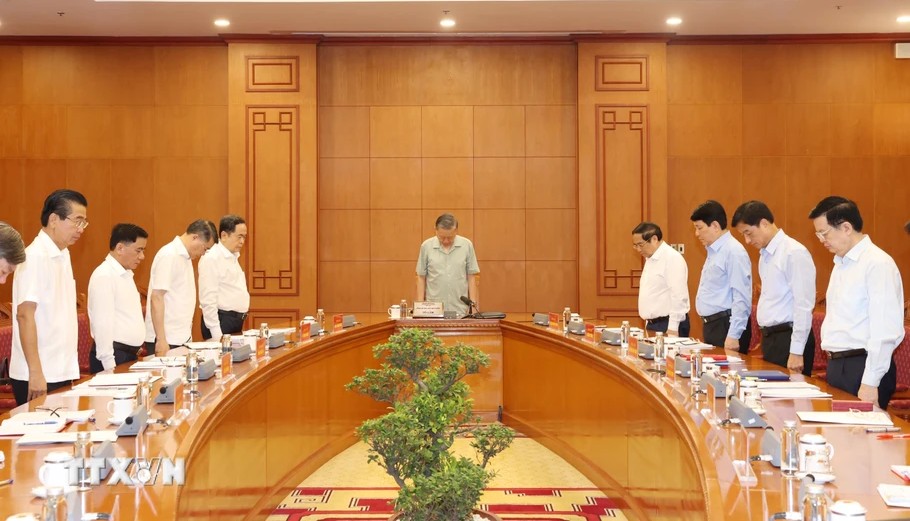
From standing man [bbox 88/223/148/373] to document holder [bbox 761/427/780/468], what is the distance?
3.11 m

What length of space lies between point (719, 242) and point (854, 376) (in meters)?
1.62

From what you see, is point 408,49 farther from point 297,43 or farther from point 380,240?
point 380,240

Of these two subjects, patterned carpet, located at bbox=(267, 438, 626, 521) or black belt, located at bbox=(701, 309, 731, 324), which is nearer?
patterned carpet, located at bbox=(267, 438, 626, 521)

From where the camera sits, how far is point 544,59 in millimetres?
8062

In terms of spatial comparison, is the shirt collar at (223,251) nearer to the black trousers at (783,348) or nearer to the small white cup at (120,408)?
the small white cup at (120,408)

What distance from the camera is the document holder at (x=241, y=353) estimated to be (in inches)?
151

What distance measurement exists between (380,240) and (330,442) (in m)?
3.32

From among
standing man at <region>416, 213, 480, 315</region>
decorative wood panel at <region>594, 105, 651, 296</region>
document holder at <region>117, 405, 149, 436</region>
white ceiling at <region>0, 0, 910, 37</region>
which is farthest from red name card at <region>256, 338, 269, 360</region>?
decorative wood panel at <region>594, 105, 651, 296</region>

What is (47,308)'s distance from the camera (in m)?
3.48

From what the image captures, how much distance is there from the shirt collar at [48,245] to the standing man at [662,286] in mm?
3436

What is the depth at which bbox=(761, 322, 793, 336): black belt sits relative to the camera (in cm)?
434

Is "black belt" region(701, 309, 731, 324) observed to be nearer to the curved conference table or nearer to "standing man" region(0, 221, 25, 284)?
the curved conference table

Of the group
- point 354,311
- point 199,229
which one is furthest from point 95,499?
point 354,311

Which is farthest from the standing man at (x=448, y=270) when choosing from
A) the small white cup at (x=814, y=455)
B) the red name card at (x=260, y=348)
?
the small white cup at (x=814, y=455)
